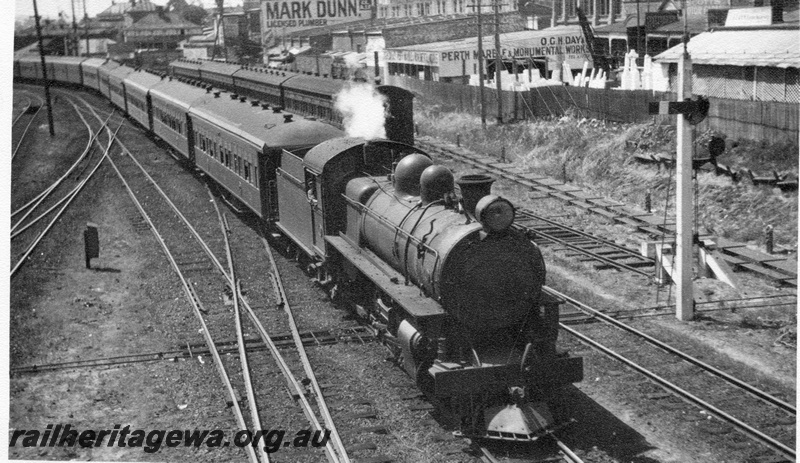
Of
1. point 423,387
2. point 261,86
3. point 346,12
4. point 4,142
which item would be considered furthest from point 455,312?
point 346,12

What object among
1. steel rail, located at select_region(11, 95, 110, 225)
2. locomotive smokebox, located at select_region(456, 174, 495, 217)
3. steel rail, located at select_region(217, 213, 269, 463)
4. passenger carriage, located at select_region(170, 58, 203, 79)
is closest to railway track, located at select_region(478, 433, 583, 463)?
steel rail, located at select_region(217, 213, 269, 463)

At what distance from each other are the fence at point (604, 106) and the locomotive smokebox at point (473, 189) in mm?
12876

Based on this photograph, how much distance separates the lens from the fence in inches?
928

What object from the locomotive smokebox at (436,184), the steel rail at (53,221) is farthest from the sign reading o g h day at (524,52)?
the locomotive smokebox at (436,184)

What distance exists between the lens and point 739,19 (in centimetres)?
2930

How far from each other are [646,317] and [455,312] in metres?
5.63

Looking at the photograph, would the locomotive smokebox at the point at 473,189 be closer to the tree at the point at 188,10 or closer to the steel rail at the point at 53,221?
the steel rail at the point at 53,221

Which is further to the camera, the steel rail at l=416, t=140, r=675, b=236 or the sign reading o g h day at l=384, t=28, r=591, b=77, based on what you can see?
the sign reading o g h day at l=384, t=28, r=591, b=77

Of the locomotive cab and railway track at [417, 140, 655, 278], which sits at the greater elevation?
the locomotive cab

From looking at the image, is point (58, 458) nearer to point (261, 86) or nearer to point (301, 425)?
point (301, 425)

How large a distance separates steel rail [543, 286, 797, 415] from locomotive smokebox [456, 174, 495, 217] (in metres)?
2.48

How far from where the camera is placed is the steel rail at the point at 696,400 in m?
9.77

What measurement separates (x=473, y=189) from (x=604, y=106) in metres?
24.1

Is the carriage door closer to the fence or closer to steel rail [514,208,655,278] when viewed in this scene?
steel rail [514,208,655,278]
